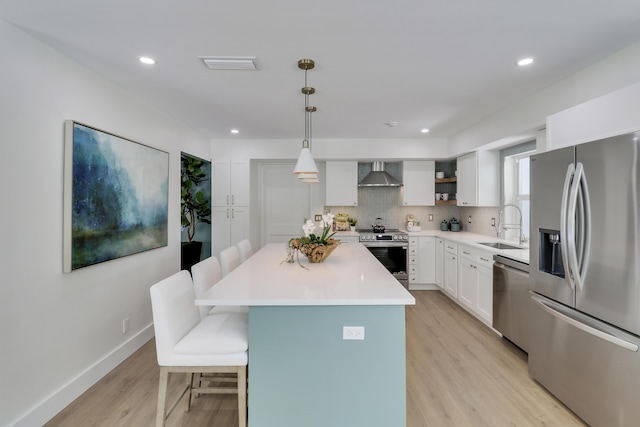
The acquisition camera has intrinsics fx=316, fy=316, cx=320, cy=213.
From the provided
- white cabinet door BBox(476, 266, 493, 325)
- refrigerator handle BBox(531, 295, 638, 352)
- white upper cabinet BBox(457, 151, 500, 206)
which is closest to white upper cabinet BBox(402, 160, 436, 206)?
white upper cabinet BBox(457, 151, 500, 206)

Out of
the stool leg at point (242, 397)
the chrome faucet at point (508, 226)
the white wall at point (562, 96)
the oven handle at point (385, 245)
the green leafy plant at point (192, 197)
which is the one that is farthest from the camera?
the oven handle at point (385, 245)

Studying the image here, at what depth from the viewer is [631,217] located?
1714 mm

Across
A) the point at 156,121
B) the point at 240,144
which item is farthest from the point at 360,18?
the point at 240,144

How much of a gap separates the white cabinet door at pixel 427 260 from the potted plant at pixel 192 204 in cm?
351

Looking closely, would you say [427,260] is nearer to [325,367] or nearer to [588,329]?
[588,329]

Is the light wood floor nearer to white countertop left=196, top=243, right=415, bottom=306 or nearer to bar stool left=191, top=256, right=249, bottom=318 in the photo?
bar stool left=191, top=256, right=249, bottom=318

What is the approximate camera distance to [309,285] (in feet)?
6.55

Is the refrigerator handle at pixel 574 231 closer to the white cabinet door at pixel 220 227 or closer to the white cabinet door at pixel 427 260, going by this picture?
the white cabinet door at pixel 427 260

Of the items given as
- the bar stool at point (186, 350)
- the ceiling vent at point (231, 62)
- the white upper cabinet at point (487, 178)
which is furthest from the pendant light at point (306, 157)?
the white upper cabinet at point (487, 178)

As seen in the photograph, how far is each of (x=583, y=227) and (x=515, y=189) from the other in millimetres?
2538

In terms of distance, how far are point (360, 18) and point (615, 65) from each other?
6.19ft

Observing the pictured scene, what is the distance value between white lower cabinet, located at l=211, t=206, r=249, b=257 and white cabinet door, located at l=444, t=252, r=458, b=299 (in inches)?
124

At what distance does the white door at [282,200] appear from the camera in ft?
19.5

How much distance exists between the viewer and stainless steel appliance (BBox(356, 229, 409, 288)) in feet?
16.6
